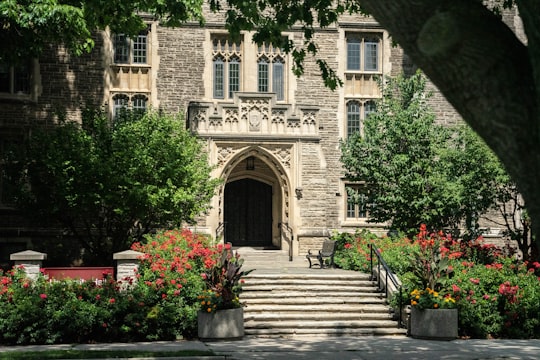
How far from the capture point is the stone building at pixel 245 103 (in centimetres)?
2330

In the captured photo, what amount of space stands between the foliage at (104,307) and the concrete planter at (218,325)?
403 millimetres

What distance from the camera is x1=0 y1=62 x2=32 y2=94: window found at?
77.7 feet

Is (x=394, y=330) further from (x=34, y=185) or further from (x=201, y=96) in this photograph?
(x=201, y=96)

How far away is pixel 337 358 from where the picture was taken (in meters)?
11.5

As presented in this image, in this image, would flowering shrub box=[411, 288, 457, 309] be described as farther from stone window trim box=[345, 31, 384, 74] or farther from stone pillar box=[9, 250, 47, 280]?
stone window trim box=[345, 31, 384, 74]

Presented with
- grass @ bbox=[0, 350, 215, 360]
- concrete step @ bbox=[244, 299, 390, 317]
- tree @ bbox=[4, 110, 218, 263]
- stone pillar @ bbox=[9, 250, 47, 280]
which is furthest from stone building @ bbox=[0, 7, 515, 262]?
grass @ bbox=[0, 350, 215, 360]

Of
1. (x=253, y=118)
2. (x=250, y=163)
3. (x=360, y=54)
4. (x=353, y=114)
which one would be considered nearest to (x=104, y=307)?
(x=253, y=118)

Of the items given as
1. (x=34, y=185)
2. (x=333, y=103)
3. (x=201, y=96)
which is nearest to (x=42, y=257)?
(x=34, y=185)

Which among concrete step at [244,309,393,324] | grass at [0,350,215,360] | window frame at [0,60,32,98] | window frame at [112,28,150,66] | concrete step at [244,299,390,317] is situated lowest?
grass at [0,350,215,360]

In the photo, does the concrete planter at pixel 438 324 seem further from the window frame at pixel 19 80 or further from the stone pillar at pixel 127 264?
the window frame at pixel 19 80

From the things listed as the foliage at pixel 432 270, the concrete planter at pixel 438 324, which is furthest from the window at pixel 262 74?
the concrete planter at pixel 438 324

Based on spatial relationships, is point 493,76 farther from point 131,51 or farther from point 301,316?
point 131,51

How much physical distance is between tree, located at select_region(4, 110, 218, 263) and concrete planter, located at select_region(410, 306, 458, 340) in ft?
26.4

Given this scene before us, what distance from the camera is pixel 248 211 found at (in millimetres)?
26406
